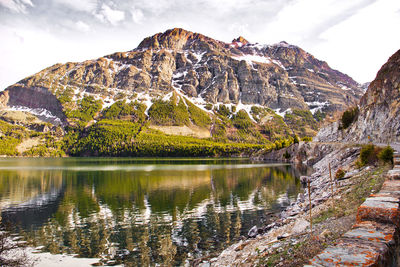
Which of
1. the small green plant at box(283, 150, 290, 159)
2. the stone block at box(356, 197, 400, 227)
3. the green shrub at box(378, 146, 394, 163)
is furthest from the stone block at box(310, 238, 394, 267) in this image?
the small green plant at box(283, 150, 290, 159)

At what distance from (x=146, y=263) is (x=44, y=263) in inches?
225

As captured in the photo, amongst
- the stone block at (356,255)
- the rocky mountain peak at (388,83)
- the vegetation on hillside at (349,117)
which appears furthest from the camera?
the vegetation on hillside at (349,117)

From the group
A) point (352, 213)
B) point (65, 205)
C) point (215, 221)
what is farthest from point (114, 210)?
point (352, 213)

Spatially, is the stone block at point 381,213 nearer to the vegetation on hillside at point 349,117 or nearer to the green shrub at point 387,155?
the green shrub at point 387,155

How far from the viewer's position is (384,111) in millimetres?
51031

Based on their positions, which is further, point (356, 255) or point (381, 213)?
point (381, 213)

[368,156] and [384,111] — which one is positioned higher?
[384,111]

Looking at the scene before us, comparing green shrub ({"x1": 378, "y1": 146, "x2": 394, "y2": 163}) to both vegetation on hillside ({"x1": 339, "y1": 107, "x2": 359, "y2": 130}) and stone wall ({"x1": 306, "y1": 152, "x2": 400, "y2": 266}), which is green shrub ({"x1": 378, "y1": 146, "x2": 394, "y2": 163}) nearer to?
stone wall ({"x1": 306, "y1": 152, "x2": 400, "y2": 266})

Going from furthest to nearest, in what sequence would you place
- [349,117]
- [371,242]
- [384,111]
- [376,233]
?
[349,117]
[384,111]
[376,233]
[371,242]

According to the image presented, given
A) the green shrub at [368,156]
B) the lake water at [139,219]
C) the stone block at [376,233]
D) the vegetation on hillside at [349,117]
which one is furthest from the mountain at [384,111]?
the stone block at [376,233]

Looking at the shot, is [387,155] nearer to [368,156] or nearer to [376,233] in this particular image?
[368,156]

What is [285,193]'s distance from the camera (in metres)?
37.0

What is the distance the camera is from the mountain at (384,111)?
45.4m

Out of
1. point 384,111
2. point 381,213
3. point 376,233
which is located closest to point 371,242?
point 376,233
